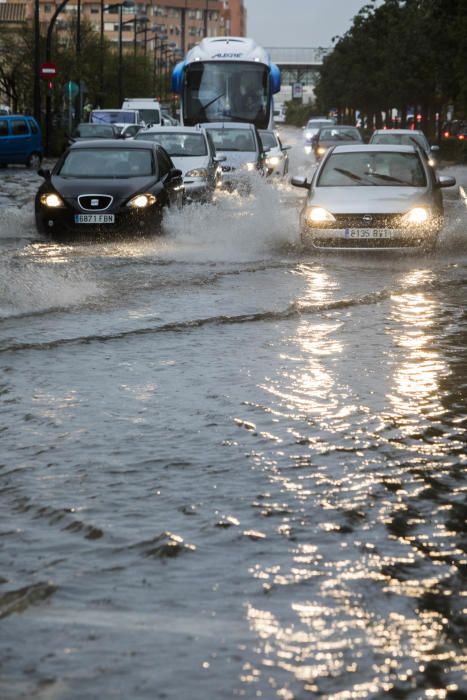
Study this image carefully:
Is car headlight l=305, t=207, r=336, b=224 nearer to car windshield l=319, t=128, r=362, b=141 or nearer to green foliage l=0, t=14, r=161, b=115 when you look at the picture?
car windshield l=319, t=128, r=362, b=141

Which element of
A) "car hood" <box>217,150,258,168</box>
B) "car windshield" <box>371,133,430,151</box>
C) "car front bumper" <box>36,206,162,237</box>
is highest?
"car front bumper" <box>36,206,162,237</box>

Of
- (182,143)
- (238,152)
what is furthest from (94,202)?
(238,152)

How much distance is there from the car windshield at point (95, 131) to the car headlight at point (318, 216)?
3307 cm

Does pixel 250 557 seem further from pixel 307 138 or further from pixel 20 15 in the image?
pixel 20 15

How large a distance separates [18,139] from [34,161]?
Result: 164 cm

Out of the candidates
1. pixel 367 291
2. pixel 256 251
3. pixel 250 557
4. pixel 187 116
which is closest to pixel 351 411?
pixel 250 557

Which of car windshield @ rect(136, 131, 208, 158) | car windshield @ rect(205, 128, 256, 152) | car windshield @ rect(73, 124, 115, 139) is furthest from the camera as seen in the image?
car windshield @ rect(73, 124, 115, 139)

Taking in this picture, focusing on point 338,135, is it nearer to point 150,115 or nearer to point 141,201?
point 150,115

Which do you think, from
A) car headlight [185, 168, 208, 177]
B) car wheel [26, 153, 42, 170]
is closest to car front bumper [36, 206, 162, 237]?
car headlight [185, 168, 208, 177]

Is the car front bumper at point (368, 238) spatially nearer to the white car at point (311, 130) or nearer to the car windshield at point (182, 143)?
the car windshield at point (182, 143)

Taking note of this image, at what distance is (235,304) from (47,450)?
21.3 feet

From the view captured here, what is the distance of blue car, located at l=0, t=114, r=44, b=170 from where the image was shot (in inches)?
1930

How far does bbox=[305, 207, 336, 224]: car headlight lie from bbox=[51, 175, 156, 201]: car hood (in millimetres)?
3326

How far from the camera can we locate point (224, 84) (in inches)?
1697
